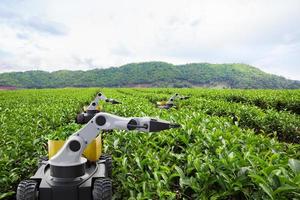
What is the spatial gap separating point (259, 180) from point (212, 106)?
365 inches

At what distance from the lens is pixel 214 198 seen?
91.8 inches

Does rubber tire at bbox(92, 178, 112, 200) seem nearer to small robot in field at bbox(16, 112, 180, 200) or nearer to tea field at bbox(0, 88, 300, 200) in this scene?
small robot in field at bbox(16, 112, 180, 200)

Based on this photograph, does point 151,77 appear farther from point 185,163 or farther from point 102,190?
point 102,190

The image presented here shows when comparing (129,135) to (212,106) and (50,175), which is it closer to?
(50,175)

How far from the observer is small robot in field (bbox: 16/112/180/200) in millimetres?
2566

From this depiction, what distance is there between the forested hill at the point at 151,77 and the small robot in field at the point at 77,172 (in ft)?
426

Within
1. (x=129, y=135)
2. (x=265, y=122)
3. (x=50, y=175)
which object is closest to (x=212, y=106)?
(x=265, y=122)

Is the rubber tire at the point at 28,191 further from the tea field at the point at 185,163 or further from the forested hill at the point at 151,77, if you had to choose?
the forested hill at the point at 151,77

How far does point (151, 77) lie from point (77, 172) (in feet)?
460

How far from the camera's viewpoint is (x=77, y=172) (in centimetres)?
270

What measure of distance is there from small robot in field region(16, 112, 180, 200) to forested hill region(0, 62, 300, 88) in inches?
5108

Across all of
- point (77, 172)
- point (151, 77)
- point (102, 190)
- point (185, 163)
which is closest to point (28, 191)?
point (77, 172)

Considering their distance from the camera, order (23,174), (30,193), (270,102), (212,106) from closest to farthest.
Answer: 1. (30,193)
2. (23,174)
3. (212,106)
4. (270,102)

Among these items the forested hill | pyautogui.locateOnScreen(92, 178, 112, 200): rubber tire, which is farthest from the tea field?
the forested hill
